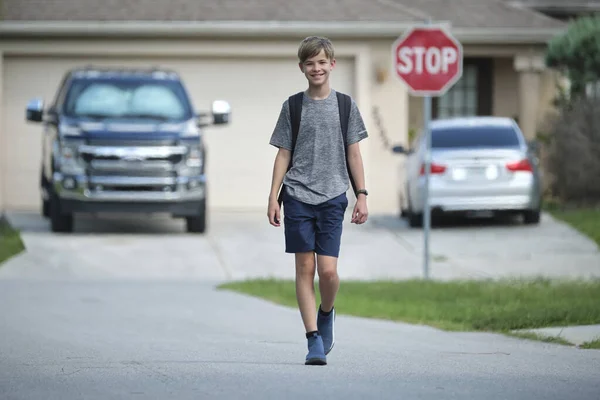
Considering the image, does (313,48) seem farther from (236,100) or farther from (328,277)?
(236,100)

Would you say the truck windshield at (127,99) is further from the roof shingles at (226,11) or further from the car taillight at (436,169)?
the roof shingles at (226,11)

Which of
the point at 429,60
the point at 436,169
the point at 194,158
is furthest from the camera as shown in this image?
the point at 436,169

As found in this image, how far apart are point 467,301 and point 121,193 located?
6.86m

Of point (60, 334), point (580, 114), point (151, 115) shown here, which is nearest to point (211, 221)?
point (151, 115)

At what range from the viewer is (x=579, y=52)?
2312cm

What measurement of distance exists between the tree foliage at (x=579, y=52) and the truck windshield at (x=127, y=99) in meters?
7.12

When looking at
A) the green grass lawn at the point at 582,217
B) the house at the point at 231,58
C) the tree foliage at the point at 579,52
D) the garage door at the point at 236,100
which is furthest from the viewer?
the garage door at the point at 236,100

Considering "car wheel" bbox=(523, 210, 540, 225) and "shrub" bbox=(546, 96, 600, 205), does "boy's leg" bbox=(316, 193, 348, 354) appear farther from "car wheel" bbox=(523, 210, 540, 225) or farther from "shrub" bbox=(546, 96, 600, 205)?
"shrub" bbox=(546, 96, 600, 205)

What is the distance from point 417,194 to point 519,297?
753 cm

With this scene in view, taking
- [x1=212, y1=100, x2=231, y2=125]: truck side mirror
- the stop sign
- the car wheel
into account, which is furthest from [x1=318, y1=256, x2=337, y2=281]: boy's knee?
the car wheel

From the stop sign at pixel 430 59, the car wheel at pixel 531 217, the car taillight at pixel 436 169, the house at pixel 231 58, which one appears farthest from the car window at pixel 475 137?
the stop sign at pixel 430 59

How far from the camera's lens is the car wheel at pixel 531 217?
2009 centimetres

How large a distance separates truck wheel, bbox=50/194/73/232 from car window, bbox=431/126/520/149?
5374 mm

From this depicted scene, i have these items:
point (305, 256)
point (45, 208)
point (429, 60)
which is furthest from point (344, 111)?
point (45, 208)
